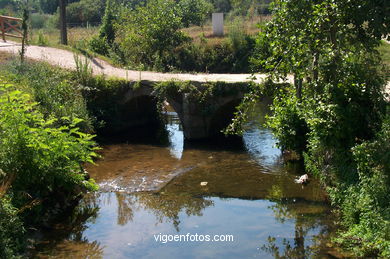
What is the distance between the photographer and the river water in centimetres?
893

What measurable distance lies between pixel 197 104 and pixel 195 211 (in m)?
5.86

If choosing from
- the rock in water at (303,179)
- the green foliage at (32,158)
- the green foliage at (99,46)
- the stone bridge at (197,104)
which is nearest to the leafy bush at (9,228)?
the green foliage at (32,158)

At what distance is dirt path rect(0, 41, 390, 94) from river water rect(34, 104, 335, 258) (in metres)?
2.62

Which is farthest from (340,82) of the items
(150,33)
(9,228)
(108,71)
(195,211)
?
(150,33)

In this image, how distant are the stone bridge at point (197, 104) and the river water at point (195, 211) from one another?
1310 mm

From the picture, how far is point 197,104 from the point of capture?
1606 cm

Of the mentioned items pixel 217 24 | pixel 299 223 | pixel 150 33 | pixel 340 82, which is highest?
pixel 217 24

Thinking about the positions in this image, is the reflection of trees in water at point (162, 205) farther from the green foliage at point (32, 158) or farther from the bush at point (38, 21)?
the bush at point (38, 21)

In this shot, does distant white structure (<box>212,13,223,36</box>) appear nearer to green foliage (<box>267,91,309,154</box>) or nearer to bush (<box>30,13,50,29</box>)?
green foliage (<box>267,91,309,154</box>)

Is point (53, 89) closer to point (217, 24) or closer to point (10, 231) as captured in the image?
point (10, 231)

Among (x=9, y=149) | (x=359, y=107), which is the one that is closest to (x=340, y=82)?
(x=359, y=107)

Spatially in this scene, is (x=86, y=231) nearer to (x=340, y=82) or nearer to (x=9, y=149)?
(x=9, y=149)

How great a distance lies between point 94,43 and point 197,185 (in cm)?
1405

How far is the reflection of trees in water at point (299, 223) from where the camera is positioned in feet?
28.7
